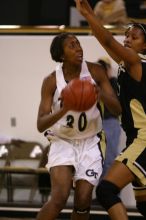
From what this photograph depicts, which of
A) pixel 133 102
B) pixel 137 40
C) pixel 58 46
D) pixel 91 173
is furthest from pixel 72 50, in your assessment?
pixel 91 173

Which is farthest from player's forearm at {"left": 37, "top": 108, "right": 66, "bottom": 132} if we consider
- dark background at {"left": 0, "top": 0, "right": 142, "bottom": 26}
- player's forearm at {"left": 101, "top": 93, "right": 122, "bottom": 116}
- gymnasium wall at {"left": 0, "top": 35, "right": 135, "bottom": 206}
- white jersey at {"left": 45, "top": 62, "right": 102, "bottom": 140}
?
dark background at {"left": 0, "top": 0, "right": 142, "bottom": 26}

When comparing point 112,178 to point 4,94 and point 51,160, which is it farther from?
point 4,94

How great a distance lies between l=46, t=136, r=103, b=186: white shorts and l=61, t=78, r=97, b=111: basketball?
19.7 inches

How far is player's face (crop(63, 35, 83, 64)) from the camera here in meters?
4.70

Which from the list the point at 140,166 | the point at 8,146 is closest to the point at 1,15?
the point at 8,146

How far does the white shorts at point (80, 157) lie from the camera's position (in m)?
4.66

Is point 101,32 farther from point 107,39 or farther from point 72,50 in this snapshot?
point 72,50

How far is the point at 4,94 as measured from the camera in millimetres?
7105

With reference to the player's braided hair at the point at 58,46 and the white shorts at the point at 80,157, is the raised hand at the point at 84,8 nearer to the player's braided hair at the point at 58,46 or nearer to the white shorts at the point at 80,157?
the player's braided hair at the point at 58,46

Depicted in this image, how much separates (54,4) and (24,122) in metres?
2.09

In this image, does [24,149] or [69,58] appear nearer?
[69,58]

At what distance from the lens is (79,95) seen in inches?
170

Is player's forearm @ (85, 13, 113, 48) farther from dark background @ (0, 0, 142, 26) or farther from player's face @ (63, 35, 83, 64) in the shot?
dark background @ (0, 0, 142, 26)

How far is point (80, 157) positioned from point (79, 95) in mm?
625
